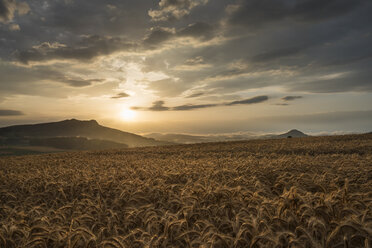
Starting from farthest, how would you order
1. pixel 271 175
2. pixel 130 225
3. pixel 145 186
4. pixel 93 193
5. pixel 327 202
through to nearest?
pixel 271 175
pixel 93 193
pixel 145 186
pixel 130 225
pixel 327 202

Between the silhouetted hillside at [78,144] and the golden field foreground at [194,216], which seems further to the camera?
the silhouetted hillside at [78,144]

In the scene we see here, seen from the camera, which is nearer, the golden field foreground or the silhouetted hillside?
the golden field foreground

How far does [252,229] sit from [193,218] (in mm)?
1283

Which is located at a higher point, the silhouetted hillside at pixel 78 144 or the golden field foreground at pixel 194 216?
the golden field foreground at pixel 194 216

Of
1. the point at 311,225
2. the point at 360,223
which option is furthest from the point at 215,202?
the point at 360,223

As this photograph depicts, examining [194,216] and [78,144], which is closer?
[194,216]

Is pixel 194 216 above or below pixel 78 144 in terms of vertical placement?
above

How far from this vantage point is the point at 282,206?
3.81 metres

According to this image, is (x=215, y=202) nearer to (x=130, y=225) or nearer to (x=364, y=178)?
(x=130, y=225)

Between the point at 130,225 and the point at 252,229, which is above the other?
the point at 252,229

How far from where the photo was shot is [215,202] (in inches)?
187

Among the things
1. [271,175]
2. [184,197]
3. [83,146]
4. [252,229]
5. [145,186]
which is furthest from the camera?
[83,146]

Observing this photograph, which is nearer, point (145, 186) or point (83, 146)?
point (145, 186)

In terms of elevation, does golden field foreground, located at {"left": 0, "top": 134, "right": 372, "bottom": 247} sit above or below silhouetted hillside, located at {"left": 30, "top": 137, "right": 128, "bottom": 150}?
above
